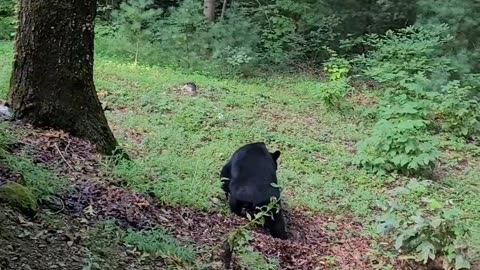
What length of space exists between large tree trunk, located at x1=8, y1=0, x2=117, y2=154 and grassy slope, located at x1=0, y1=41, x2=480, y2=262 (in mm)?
660

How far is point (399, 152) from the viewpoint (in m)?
7.50

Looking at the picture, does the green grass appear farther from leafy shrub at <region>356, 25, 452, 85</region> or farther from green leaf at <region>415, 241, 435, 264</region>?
leafy shrub at <region>356, 25, 452, 85</region>

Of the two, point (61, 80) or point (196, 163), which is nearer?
point (61, 80)

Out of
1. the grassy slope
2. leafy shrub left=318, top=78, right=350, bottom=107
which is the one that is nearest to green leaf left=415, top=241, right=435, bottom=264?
the grassy slope

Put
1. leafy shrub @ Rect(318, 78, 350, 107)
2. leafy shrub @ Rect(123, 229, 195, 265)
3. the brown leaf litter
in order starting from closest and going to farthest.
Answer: leafy shrub @ Rect(123, 229, 195, 265), the brown leaf litter, leafy shrub @ Rect(318, 78, 350, 107)

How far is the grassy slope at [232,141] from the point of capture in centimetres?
582

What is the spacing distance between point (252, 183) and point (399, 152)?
2938 mm

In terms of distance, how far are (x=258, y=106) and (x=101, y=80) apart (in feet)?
8.47

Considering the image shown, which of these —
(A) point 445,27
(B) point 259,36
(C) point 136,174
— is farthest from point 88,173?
(B) point 259,36

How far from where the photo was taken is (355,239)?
5551mm

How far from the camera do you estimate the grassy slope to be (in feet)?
19.1

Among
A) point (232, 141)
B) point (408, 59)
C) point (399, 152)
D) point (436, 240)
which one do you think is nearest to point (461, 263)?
point (436, 240)

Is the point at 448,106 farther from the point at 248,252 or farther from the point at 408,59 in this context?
the point at 248,252

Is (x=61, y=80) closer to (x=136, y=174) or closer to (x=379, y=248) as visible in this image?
(x=136, y=174)
